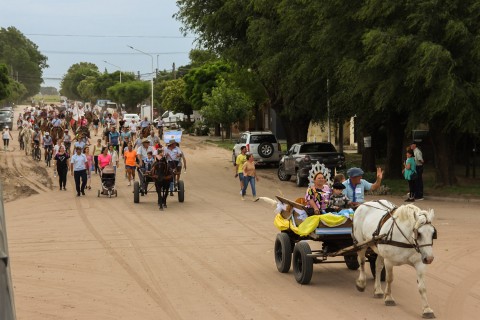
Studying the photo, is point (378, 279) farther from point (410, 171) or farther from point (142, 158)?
point (142, 158)

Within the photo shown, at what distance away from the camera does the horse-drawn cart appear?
41.4 ft

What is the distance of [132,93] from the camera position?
12150cm

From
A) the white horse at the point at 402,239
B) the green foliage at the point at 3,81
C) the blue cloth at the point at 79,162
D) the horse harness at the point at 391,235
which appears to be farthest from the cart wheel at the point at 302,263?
the green foliage at the point at 3,81

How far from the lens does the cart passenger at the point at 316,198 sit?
513 inches

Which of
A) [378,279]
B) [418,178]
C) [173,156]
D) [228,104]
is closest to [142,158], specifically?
[173,156]

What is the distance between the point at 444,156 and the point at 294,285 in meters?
17.1

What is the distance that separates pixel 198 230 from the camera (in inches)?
786

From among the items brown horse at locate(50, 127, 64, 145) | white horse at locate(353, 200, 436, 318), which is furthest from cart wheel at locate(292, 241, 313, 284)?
brown horse at locate(50, 127, 64, 145)

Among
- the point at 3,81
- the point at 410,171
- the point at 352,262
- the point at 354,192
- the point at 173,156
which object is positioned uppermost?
the point at 3,81

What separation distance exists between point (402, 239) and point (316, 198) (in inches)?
105

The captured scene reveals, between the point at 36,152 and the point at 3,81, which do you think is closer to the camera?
the point at 36,152

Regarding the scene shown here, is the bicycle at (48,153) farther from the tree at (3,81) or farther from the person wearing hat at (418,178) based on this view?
the tree at (3,81)

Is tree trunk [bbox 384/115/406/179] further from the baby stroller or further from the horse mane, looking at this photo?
the horse mane

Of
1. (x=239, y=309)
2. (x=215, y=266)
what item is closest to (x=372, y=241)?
(x=239, y=309)
